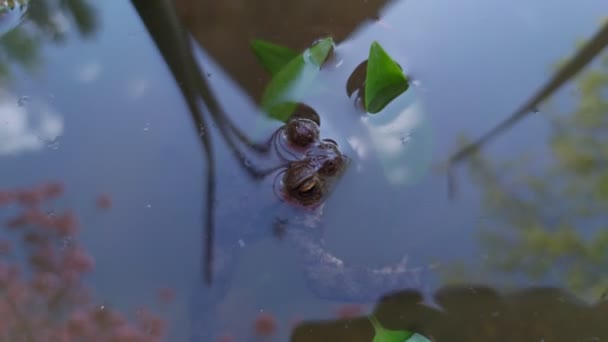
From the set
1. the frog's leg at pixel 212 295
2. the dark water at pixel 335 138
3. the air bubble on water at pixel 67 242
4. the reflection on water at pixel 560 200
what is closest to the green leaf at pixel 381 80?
the dark water at pixel 335 138

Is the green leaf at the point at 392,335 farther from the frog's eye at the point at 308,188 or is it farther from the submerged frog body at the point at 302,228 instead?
the frog's eye at the point at 308,188

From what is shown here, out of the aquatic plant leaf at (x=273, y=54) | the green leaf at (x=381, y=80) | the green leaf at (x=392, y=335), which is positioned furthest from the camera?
the aquatic plant leaf at (x=273, y=54)

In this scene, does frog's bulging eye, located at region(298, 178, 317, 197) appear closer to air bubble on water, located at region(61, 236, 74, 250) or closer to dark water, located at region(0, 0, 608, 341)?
dark water, located at region(0, 0, 608, 341)

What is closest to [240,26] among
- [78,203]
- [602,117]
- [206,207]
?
[206,207]

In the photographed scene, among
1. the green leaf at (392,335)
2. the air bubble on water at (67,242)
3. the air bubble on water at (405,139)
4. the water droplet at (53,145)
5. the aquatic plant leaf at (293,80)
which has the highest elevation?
the aquatic plant leaf at (293,80)

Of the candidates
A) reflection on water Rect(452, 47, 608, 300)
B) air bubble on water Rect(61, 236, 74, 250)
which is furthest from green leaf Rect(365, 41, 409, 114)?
air bubble on water Rect(61, 236, 74, 250)

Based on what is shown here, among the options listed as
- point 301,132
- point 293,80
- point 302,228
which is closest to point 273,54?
point 293,80
